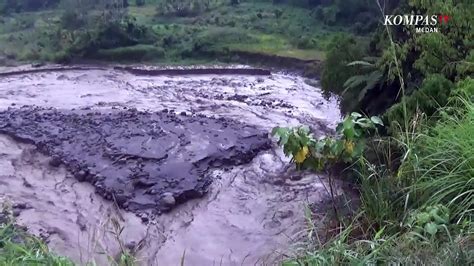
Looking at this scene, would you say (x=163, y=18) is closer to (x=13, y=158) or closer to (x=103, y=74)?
(x=103, y=74)

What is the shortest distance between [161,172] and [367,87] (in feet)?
11.9

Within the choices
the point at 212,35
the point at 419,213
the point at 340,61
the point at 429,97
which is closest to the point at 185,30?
the point at 212,35

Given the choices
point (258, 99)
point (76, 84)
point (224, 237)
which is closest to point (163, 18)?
point (76, 84)

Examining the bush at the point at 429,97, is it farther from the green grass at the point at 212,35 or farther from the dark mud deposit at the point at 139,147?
the green grass at the point at 212,35

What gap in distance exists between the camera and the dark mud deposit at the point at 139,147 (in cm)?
1023

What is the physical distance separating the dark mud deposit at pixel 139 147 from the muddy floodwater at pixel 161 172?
2cm

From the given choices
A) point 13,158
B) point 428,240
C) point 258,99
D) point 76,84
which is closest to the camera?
point 428,240

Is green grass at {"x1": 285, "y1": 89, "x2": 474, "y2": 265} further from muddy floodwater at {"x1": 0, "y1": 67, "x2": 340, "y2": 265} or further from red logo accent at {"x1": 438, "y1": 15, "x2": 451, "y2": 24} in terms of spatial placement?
red logo accent at {"x1": 438, "y1": 15, "x2": 451, "y2": 24}

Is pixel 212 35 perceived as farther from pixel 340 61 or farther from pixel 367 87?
pixel 367 87

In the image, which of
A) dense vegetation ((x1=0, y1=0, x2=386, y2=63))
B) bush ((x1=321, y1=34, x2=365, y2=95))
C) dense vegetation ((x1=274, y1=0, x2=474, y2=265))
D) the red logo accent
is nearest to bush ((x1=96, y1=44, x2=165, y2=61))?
dense vegetation ((x1=0, y1=0, x2=386, y2=63))

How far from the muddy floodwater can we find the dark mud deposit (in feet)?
0.07

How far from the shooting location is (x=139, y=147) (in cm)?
1211

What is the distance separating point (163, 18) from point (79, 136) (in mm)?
17583

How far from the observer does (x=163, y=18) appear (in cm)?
2983
